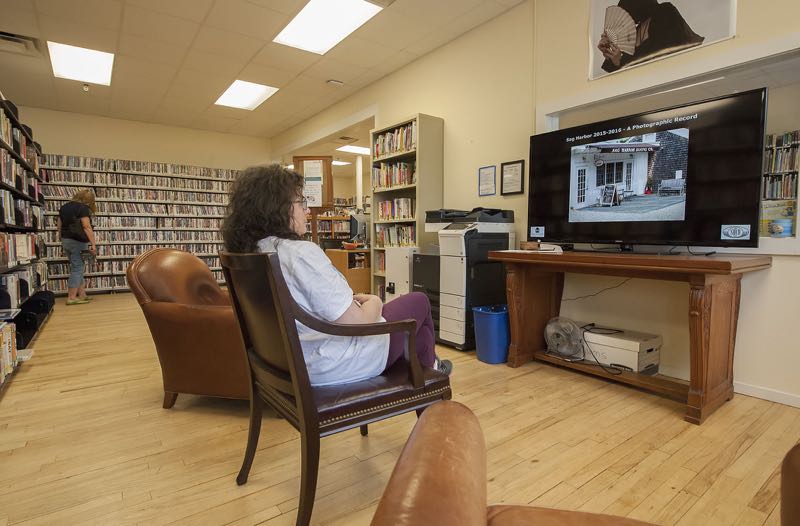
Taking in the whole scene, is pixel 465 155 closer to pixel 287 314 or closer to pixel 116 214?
pixel 287 314

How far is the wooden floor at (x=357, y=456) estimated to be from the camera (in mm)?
1435

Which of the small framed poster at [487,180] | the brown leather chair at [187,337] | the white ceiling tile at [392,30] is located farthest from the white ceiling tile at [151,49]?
the small framed poster at [487,180]

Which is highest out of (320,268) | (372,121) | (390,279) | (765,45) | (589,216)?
(372,121)

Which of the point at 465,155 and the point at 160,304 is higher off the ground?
the point at 465,155

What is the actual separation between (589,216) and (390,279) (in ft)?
6.49

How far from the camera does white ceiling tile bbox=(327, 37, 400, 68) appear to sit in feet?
13.6

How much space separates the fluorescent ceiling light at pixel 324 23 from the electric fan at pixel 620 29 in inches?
A: 73.5

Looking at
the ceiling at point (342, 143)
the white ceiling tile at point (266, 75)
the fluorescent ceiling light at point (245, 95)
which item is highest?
the fluorescent ceiling light at point (245, 95)

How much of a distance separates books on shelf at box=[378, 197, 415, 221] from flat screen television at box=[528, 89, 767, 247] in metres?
1.49

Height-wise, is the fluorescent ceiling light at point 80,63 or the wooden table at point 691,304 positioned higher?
the fluorescent ceiling light at point 80,63

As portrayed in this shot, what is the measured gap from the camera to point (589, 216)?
9.20ft

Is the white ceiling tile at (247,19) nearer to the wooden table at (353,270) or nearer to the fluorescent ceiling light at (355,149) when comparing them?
the wooden table at (353,270)

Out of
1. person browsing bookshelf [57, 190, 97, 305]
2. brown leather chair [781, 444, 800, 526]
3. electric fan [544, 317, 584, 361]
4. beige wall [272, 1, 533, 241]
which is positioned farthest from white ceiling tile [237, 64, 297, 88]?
brown leather chair [781, 444, 800, 526]

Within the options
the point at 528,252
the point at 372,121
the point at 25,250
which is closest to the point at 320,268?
the point at 528,252
